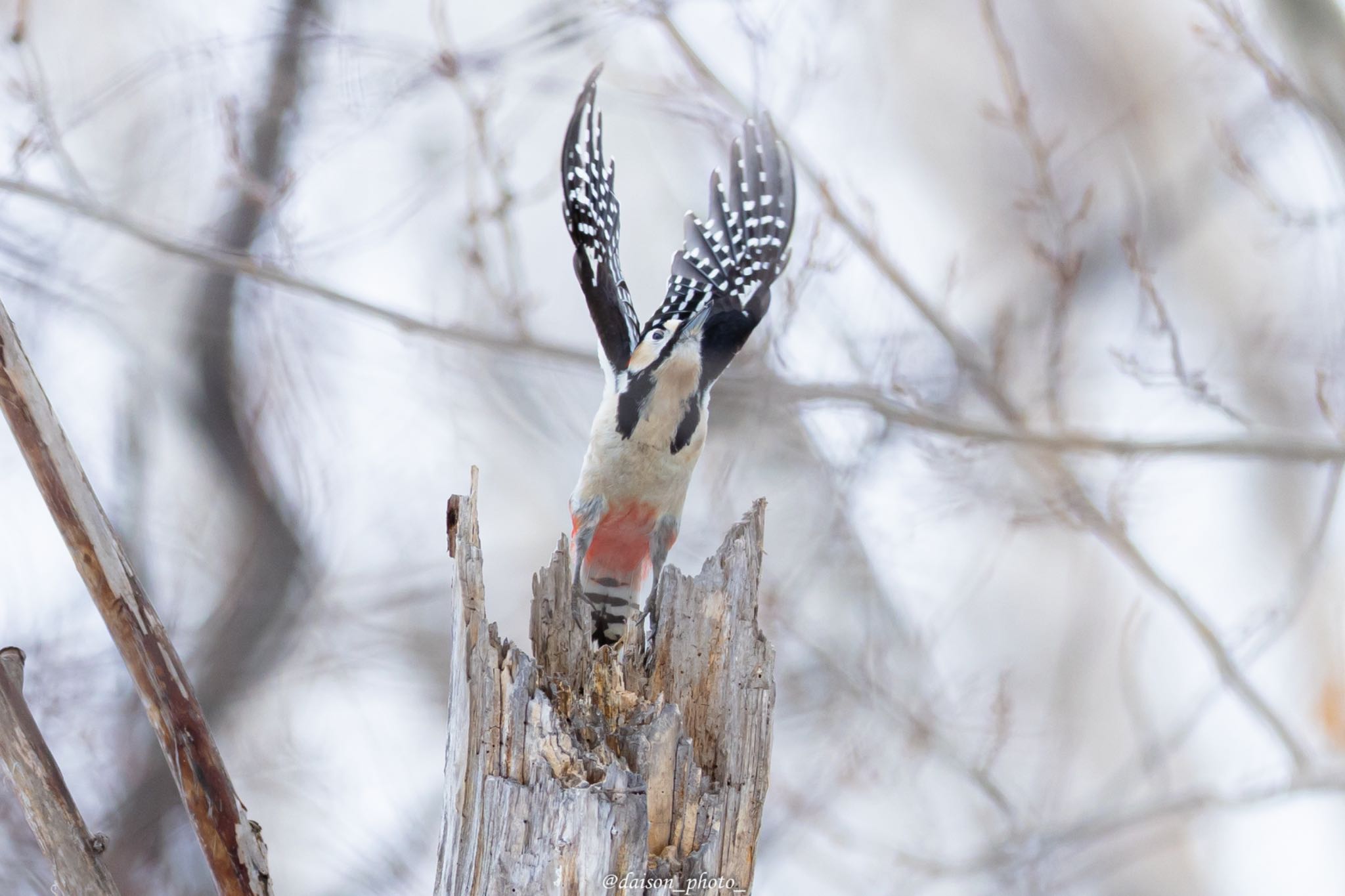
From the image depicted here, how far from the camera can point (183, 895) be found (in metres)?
4.16

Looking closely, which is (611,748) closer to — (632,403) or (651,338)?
(632,403)

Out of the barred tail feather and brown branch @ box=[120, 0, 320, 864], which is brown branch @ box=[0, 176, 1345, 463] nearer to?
brown branch @ box=[120, 0, 320, 864]

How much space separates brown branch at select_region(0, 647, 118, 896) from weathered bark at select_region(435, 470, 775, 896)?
0.50 meters

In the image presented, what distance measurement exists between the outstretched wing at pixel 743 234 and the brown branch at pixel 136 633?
3.84 ft

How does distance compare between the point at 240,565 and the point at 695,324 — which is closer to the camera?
the point at 695,324

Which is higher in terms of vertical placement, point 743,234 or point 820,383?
point 820,383

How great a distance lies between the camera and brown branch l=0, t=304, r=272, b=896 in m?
1.67

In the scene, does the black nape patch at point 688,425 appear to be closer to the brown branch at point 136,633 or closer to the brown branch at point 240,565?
the brown branch at point 136,633

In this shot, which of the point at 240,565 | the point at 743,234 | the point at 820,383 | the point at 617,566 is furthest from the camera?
the point at 240,565

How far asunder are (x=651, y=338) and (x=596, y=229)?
332 millimetres

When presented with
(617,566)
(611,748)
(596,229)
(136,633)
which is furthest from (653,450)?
(136,633)

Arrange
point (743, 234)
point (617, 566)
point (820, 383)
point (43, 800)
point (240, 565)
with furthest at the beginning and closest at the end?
1. point (240, 565)
2. point (820, 383)
3. point (743, 234)
4. point (617, 566)
5. point (43, 800)

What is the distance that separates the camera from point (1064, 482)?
12.4 feet

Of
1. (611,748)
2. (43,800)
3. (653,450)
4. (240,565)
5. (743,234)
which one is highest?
(240,565)
